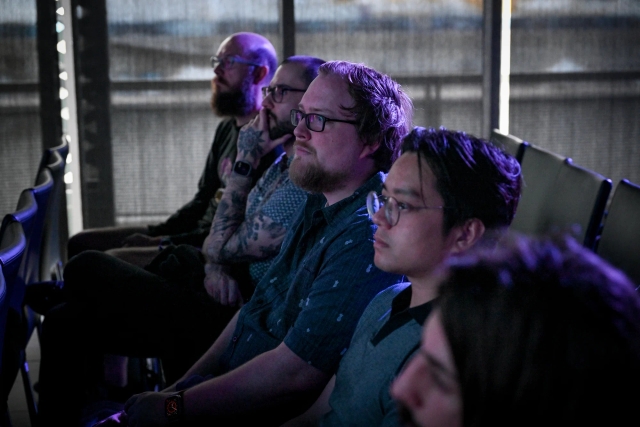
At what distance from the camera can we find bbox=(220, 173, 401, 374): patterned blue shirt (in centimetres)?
169

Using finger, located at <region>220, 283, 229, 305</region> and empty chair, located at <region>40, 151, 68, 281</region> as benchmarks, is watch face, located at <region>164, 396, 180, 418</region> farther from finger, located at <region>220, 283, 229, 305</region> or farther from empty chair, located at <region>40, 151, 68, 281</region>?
empty chair, located at <region>40, 151, 68, 281</region>

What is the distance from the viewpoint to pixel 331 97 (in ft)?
6.54

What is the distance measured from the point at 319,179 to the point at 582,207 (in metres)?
1.02

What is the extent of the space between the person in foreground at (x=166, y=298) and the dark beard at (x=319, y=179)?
1.18 feet

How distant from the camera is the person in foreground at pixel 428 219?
1.44 m

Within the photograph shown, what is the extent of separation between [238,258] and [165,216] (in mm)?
2551

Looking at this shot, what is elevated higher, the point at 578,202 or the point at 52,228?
the point at 578,202

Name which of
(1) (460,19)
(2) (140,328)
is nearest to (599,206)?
(2) (140,328)

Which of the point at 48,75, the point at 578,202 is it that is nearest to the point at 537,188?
the point at 578,202

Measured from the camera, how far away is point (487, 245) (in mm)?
1448

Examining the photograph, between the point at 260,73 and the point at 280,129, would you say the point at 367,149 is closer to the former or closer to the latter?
the point at 280,129

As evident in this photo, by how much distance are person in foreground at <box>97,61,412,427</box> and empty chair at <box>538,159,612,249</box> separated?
0.66m

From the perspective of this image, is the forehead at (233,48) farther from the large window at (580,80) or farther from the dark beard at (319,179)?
the large window at (580,80)

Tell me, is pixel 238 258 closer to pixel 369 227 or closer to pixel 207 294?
pixel 207 294
